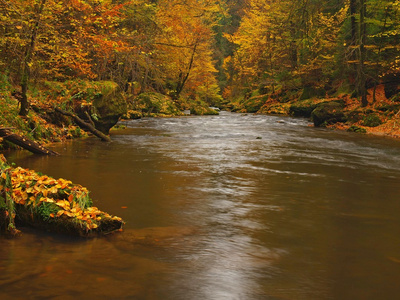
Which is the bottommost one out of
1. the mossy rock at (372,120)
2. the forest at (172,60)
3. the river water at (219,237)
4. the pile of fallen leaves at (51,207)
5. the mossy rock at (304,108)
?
the river water at (219,237)

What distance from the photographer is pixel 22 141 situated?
866cm

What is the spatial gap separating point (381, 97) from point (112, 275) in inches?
918

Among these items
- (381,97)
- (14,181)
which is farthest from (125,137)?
(381,97)

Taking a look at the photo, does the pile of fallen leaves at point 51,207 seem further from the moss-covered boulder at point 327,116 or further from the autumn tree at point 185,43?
the autumn tree at point 185,43

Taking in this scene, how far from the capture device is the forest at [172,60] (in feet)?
38.8

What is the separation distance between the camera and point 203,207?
6082 millimetres

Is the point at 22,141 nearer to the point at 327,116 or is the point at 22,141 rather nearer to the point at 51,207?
the point at 51,207

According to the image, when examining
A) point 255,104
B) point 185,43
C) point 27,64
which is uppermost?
point 185,43

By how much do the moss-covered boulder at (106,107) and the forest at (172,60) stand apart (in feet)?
0.13

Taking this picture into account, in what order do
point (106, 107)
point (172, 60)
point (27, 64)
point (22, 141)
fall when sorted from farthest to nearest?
1. point (172, 60)
2. point (106, 107)
3. point (27, 64)
4. point (22, 141)

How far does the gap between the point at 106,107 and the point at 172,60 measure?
19.4 metres

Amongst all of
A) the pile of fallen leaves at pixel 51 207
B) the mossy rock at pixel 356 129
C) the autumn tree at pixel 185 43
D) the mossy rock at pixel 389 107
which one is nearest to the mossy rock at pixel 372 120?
the mossy rock at pixel 389 107

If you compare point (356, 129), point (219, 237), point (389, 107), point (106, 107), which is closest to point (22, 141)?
point (219, 237)

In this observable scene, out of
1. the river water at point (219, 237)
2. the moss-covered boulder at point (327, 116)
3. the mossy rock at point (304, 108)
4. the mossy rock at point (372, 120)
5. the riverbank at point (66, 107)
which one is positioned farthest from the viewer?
the mossy rock at point (304, 108)
